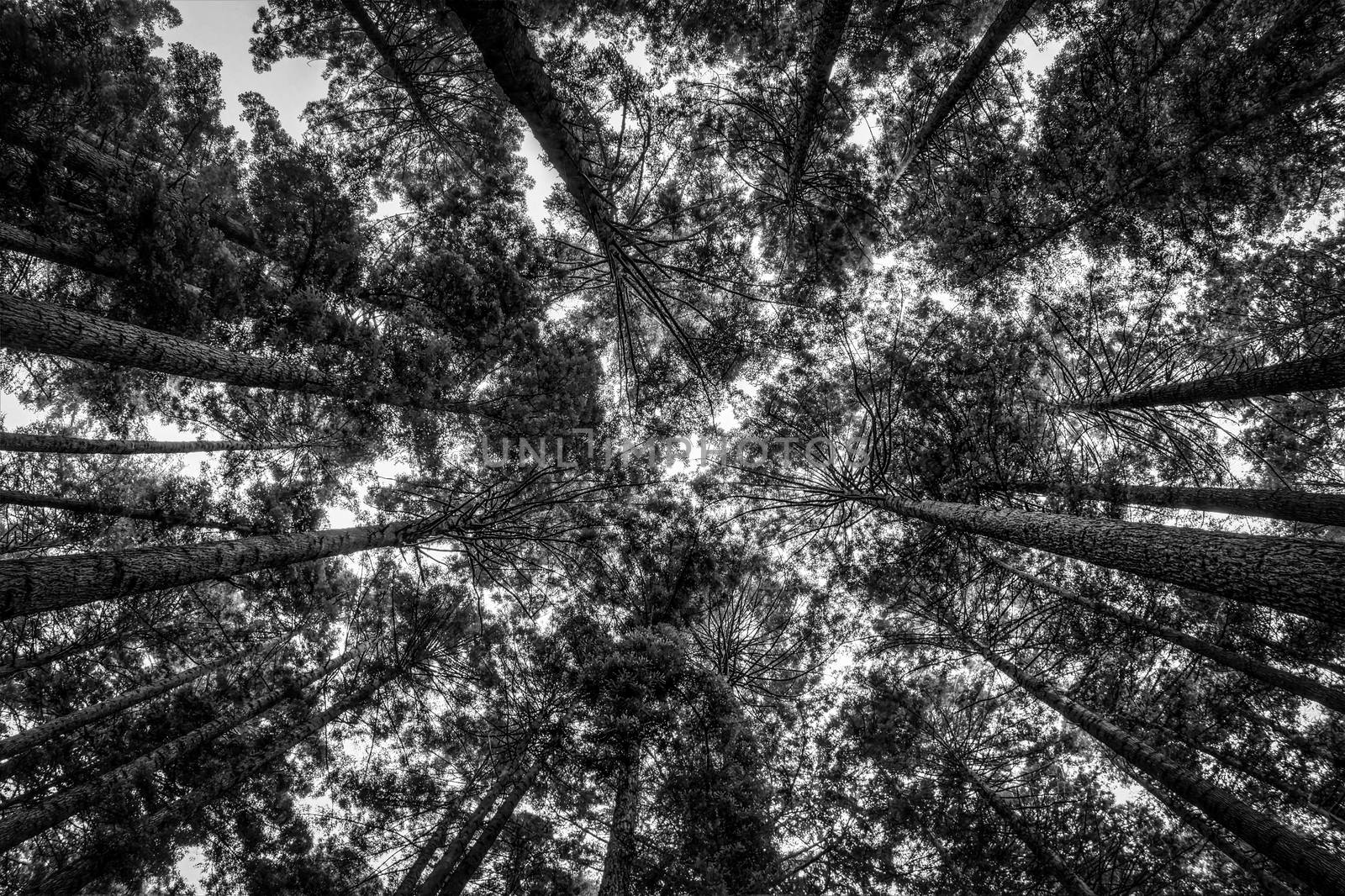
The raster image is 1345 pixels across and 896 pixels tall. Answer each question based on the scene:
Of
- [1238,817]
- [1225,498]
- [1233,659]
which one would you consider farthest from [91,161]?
[1233,659]

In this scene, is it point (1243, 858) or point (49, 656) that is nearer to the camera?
point (1243, 858)

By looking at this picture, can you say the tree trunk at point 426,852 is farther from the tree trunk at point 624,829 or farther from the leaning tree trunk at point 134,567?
the leaning tree trunk at point 134,567

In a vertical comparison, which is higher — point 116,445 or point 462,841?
point 116,445

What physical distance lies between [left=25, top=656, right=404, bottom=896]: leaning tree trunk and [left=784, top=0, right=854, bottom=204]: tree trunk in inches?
441

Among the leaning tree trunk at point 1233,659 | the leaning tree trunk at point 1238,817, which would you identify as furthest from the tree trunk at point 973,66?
the leaning tree trunk at point 1238,817

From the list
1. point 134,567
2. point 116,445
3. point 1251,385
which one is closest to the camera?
point 134,567

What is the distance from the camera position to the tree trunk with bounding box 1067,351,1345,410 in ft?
18.6

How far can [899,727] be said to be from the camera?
876 centimetres

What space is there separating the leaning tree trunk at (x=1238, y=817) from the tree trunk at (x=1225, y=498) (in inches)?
124

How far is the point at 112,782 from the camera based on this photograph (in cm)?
684

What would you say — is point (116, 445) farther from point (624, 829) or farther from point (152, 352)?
point (624, 829)

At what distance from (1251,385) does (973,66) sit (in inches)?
230

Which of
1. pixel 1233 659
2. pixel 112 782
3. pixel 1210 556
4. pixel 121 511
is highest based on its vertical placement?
pixel 121 511

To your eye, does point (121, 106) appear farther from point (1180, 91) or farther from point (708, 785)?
point (1180, 91)
